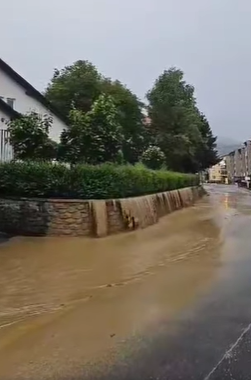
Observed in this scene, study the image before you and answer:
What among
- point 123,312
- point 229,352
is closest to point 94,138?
point 123,312

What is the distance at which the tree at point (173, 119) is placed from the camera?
36406 millimetres

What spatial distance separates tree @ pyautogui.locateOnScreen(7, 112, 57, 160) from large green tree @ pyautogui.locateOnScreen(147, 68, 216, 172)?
Result: 835 inches

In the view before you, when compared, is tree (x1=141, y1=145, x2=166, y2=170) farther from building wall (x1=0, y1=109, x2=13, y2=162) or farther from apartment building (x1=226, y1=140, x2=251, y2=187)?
apartment building (x1=226, y1=140, x2=251, y2=187)

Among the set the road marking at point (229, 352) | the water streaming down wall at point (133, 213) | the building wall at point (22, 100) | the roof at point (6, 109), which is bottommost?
the road marking at point (229, 352)

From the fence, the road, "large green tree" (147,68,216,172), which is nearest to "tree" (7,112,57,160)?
the fence

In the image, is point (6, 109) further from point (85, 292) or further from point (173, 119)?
point (173, 119)

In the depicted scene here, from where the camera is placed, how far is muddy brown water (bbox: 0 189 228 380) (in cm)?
440

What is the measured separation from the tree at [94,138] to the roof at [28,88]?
30.5 feet

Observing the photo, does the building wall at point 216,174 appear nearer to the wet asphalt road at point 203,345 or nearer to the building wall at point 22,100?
the building wall at point 22,100

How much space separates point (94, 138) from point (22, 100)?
11863 mm

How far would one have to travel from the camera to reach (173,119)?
122ft

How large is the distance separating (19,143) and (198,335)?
11.1 m

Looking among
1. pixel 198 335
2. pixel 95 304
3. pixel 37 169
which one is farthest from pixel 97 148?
pixel 198 335

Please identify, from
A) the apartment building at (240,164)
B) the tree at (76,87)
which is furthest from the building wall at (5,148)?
the apartment building at (240,164)
